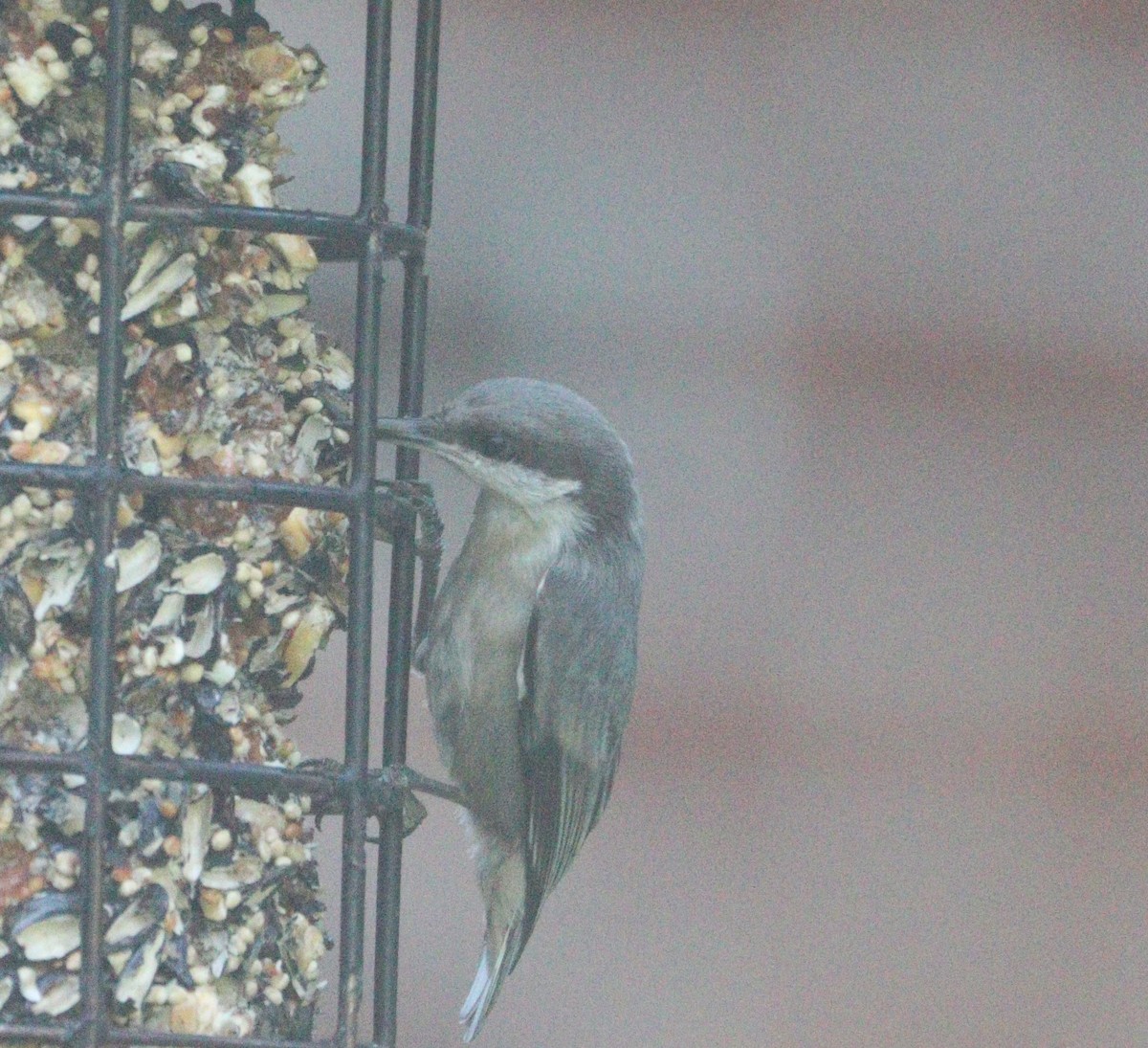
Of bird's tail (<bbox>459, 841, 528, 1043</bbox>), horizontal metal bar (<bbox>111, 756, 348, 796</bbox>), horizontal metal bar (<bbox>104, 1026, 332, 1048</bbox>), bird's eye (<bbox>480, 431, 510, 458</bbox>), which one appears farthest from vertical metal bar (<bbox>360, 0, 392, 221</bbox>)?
bird's tail (<bbox>459, 841, 528, 1043</bbox>)

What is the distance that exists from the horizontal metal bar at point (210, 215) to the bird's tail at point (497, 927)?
0.91 meters

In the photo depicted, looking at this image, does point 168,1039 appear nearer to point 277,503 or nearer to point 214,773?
point 214,773

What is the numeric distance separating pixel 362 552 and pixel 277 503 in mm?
107

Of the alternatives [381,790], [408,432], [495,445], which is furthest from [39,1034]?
[495,445]

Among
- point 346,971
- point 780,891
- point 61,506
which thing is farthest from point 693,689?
point 61,506

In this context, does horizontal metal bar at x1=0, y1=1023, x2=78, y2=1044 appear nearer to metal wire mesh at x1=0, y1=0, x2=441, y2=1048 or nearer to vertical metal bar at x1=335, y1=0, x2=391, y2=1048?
metal wire mesh at x1=0, y1=0, x2=441, y2=1048

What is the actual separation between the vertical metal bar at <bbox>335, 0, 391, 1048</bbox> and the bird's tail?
0.55 m

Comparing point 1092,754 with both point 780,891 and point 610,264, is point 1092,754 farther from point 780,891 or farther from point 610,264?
point 610,264

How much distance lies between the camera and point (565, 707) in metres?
2.10

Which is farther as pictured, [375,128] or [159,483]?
[375,128]

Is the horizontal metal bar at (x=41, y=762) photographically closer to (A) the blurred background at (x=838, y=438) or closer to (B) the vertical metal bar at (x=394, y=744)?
(B) the vertical metal bar at (x=394, y=744)

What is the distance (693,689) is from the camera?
9.16 feet

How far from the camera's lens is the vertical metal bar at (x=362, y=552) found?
5.34 ft

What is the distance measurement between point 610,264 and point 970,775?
3.38ft
